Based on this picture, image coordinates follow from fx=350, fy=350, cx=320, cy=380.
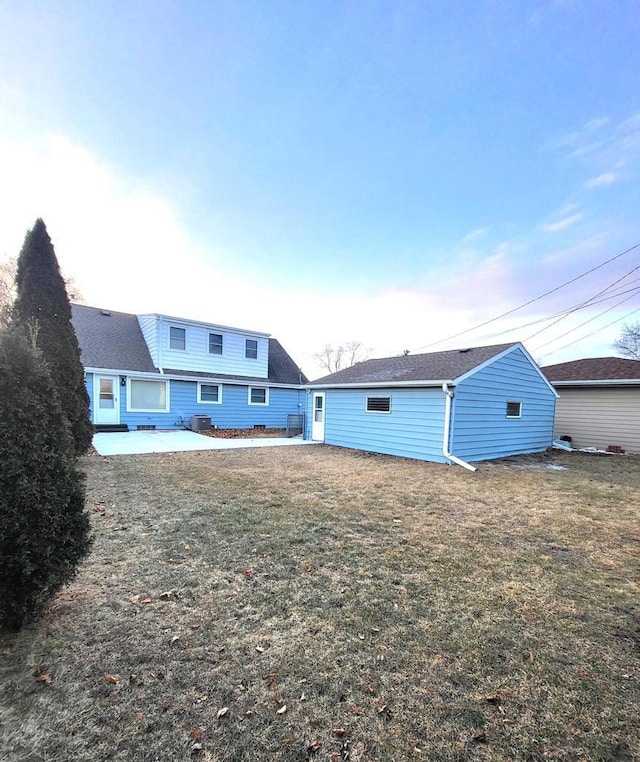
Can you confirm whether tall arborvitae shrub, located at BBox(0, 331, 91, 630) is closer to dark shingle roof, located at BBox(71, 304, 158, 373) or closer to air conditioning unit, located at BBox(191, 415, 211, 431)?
dark shingle roof, located at BBox(71, 304, 158, 373)

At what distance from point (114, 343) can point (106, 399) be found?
9.39 ft

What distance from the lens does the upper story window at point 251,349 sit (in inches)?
695

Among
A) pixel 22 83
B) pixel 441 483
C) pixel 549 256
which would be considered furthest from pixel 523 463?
pixel 22 83

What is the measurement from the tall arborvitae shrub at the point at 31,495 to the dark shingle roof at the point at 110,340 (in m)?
12.9

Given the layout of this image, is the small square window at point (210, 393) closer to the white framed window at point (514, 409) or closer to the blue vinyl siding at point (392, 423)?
the blue vinyl siding at point (392, 423)

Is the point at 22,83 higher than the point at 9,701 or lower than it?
higher

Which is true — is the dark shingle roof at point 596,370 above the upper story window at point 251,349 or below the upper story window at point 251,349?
below

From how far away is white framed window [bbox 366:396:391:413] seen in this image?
11281 millimetres

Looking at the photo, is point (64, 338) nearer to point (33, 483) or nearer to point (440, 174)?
point (33, 483)

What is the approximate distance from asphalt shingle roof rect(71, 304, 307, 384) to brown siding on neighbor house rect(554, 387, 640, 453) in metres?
12.7

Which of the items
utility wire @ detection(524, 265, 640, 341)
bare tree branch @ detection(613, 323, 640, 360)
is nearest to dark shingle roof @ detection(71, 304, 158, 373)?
utility wire @ detection(524, 265, 640, 341)

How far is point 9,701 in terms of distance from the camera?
1844mm

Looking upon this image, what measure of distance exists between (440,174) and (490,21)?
12.5 ft

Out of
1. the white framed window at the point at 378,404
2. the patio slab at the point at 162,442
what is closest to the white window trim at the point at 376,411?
the white framed window at the point at 378,404
